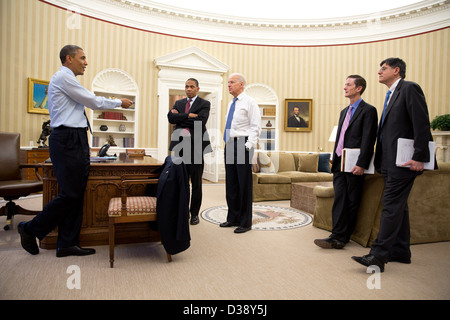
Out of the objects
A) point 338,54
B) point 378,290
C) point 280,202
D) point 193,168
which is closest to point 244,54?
point 338,54

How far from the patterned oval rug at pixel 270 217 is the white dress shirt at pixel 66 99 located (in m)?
2.03

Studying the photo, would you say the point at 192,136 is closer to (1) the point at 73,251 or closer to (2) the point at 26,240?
Result: (1) the point at 73,251

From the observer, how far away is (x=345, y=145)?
2.85m

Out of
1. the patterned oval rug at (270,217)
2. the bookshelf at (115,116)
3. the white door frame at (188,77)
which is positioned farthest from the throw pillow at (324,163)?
the bookshelf at (115,116)

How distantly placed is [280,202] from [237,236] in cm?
220

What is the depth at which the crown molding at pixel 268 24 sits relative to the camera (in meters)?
7.21

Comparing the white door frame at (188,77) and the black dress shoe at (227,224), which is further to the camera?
the white door frame at (188,77)

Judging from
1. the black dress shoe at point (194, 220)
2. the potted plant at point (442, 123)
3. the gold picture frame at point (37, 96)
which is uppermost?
the gold picture frame at point (37, 96)

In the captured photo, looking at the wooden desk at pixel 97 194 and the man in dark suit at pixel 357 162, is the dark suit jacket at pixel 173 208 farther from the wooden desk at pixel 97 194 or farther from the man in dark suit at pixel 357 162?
the man in dark suit at pixel 357 162

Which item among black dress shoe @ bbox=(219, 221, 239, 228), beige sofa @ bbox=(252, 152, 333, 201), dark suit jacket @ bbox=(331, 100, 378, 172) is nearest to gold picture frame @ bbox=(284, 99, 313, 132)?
beige sofa @ bbox=(252, 152, 333, 201)

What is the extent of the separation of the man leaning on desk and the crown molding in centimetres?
521

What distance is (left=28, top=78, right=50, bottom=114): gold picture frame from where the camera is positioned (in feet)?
19.6

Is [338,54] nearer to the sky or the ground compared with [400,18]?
nearer to the ground
